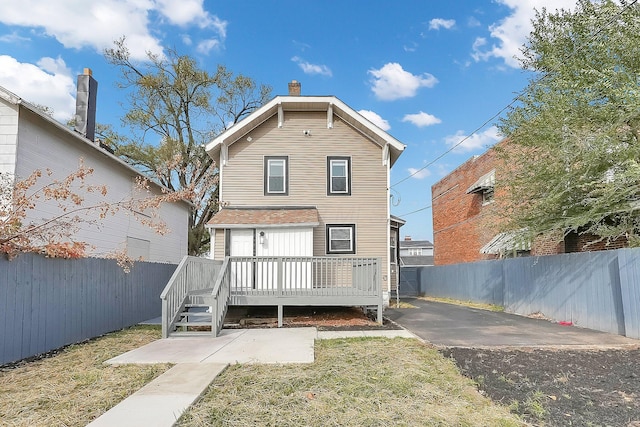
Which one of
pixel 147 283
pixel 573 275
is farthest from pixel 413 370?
pixel 147 283

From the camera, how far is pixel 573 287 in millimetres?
9969

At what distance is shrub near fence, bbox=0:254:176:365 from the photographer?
6.20 m

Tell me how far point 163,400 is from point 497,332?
286 inches

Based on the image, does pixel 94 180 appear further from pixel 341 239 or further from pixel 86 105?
pixel 341 239

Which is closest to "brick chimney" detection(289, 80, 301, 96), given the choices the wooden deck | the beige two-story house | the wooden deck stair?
the beige two-story house

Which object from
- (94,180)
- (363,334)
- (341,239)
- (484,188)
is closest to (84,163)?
(94,180)

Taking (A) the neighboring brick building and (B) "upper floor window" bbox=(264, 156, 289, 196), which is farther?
(A) the neighboring brick building

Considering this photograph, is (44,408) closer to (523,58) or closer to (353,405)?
(353,405)

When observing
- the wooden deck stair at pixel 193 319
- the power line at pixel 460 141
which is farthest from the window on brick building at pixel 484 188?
the wooden deck stair at pixel 193 319

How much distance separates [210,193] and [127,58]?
30.0ft

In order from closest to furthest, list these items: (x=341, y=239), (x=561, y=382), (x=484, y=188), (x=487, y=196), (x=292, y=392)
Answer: (x=292, y=392) → (x=561, y=382) → (x=341, y=239) → (x=484, y=188) → (x=487, y=196)

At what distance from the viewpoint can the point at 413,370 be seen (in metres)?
5.47

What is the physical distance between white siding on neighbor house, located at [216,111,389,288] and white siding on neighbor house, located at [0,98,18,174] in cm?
570

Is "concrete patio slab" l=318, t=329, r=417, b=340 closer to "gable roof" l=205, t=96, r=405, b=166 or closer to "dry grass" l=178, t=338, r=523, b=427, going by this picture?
"dry grass" l=178, t=338, r=523, b=427
